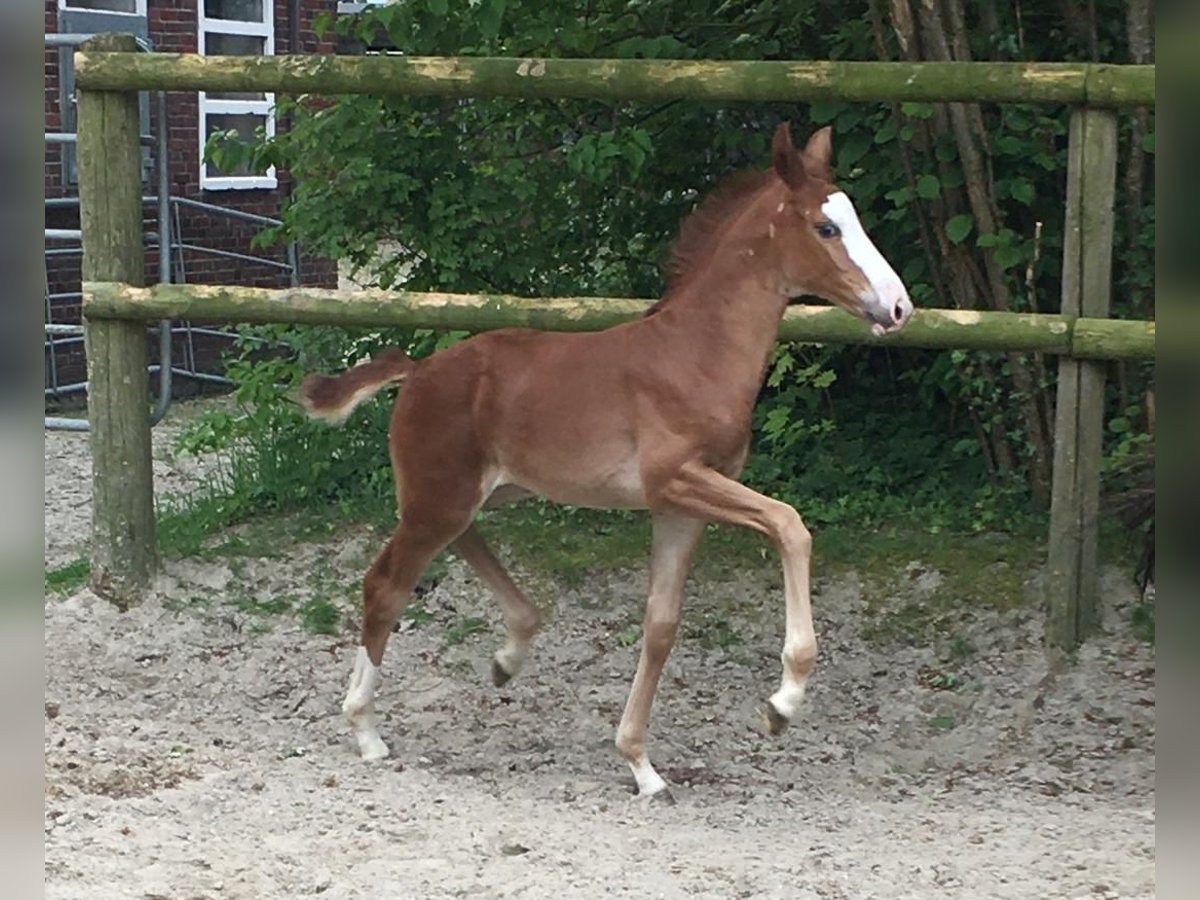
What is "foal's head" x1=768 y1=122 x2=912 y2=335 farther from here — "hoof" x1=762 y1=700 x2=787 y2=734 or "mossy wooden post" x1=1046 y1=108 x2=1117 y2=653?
"mossy wooden post" x1=1046 y1=108 x2=1117 y2=653

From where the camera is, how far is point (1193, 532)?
120 cm

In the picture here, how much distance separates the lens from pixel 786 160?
13.9 ft

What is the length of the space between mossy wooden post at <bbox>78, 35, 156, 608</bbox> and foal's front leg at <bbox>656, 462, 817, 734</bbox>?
98.4 inches

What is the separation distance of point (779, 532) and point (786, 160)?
91 cm

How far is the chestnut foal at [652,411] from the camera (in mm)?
4202

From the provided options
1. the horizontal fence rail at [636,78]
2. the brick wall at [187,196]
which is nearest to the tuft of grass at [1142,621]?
the horizontal fence rail at [636,78]

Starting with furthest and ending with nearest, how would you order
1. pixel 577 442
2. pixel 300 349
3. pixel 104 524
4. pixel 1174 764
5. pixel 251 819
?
1. pixel 300 349
2. pixel 104 524
3. pixel 577 442
4. pixel 251 819
5. pixel 1174 764

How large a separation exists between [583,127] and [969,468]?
2.19 m

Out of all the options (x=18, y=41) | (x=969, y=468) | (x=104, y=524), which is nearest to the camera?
(x=18, y=41)

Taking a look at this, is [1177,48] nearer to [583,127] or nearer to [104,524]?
[104,524]

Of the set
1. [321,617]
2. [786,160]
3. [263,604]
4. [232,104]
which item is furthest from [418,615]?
[232,104]

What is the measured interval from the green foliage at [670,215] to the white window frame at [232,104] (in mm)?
5035

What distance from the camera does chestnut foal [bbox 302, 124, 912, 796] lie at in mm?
4202

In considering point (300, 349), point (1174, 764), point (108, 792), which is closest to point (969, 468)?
point (300, 349)
